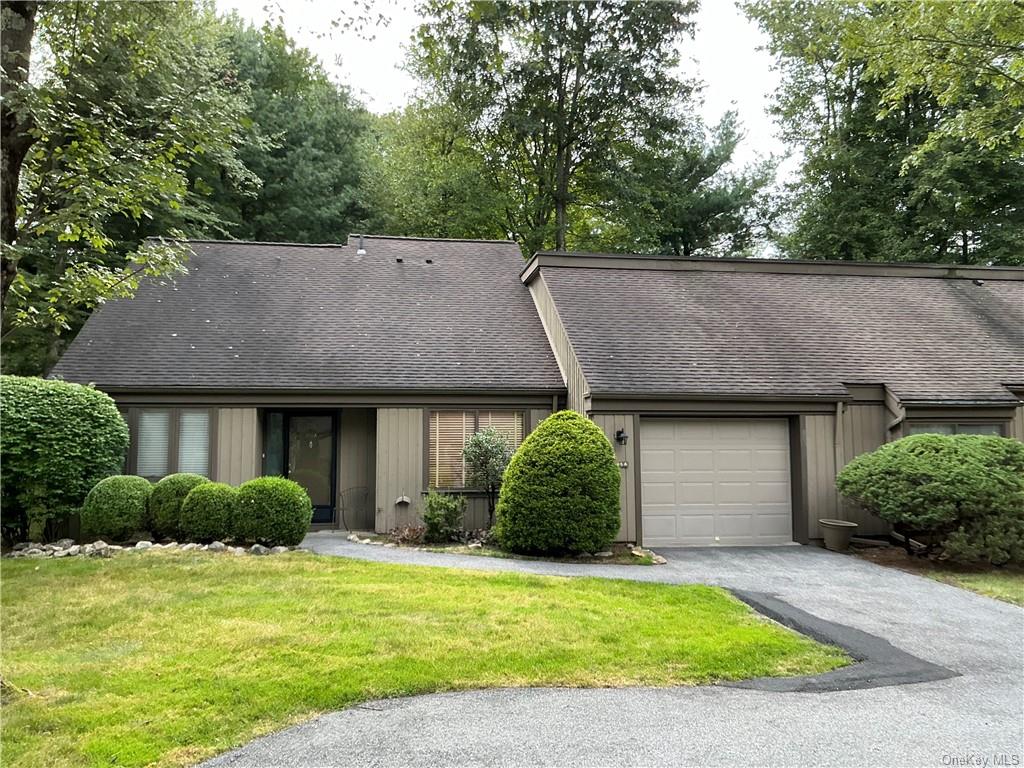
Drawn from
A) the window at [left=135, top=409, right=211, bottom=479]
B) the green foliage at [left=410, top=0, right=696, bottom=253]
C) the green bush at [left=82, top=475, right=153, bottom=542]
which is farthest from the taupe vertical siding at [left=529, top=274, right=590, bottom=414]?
the green foliage at [left=410, top=0, right=696, bottom=253]

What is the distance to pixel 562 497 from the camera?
842 cm

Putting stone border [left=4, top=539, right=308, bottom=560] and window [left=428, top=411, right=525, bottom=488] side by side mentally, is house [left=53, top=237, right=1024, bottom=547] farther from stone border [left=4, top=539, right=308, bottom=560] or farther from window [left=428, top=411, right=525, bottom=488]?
stone border [left=4, top=539, right=308, bottom=560]

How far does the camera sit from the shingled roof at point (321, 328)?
1077cm

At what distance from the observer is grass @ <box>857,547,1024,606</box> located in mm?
7234

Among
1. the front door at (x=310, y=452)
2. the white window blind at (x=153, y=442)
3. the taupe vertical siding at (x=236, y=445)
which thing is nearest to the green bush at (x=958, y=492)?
the front door at (x=310, y=452)

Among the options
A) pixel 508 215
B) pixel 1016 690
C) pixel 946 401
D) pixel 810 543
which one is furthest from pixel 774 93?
pixel 1016 690

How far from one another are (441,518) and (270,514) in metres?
2.40

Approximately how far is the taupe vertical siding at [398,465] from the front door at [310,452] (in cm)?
126

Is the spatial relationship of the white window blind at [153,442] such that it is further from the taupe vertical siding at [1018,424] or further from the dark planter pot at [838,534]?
the taupe vertical siding at [1018,424]

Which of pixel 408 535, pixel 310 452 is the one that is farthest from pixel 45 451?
pixel 408 535

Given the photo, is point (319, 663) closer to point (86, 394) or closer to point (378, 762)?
point (378, 762)

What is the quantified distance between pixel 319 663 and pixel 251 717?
2.44 feet

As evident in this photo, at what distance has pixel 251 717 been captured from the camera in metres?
3.56

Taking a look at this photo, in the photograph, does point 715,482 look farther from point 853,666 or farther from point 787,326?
point 853,666
